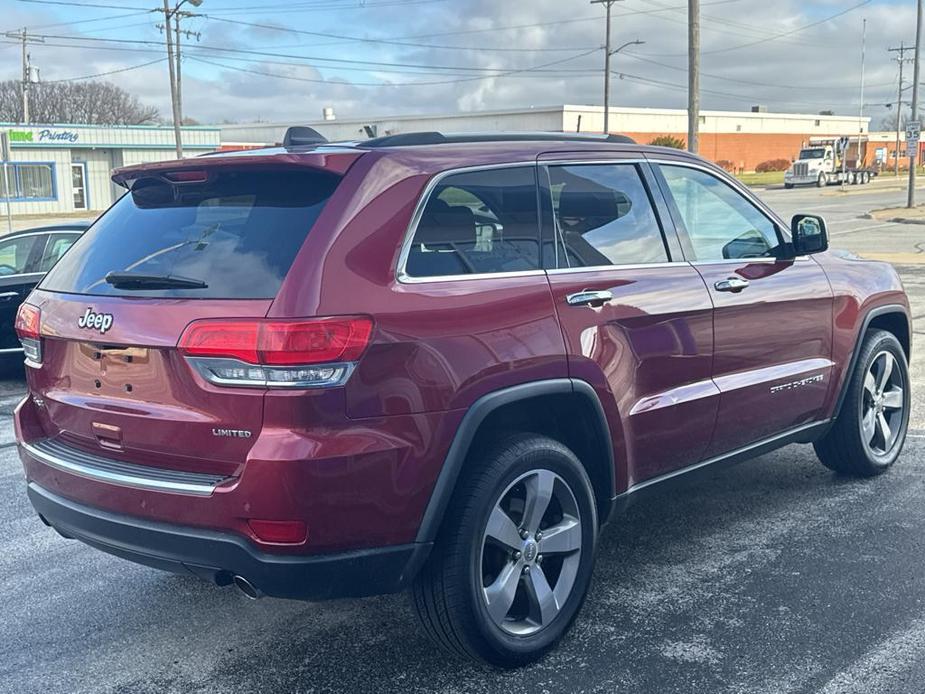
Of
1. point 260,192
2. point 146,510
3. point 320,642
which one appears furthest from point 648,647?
point 260,192

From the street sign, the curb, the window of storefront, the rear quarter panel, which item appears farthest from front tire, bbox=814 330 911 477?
the window of storefront

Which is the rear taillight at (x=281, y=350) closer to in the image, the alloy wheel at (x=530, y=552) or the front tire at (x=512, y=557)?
the front tire at (x=512, y=557)

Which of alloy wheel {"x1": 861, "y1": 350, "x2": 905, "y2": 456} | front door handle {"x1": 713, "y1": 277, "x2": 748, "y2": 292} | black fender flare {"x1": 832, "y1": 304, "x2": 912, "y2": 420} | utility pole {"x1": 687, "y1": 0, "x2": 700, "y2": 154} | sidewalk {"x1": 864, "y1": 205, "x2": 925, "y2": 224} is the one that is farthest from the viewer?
sidewalk {"x1": 864, "y1": 205, "x2": 925, "y2": 224}

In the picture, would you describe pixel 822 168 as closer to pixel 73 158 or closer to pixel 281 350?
pixel 73 158

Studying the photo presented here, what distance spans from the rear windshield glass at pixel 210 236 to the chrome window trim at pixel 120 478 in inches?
23.6

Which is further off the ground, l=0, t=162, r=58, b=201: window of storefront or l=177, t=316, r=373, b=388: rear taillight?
l=0, t=162, r=58, b=201: window of storefront

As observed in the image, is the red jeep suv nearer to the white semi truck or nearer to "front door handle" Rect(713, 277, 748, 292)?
"front door handle" Rect(713, 277, 748, 292)

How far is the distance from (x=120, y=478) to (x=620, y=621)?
1976mm

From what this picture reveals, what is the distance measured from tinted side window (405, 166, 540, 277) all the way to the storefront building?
43761mm

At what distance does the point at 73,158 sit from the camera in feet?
161

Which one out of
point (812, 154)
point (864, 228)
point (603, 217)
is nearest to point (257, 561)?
point (603, 217)

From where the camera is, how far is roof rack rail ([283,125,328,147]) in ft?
12.8

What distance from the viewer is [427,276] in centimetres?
332

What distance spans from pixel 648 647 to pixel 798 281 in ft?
6.89
